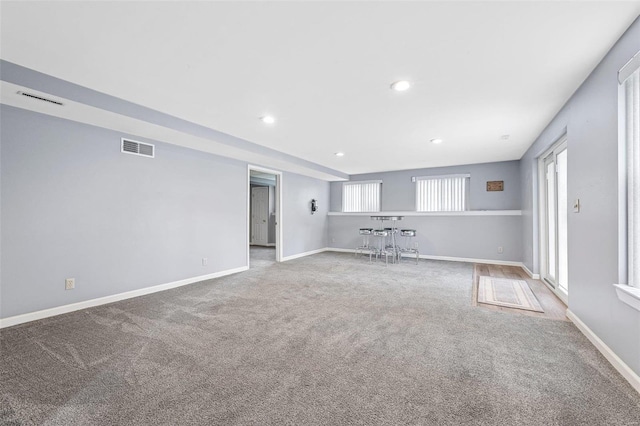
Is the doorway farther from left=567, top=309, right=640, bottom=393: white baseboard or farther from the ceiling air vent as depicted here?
the ceiling air vent

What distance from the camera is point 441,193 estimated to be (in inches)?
271

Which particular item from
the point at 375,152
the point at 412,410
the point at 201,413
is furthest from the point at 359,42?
the point at 375,152

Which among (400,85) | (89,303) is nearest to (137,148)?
(89,303)

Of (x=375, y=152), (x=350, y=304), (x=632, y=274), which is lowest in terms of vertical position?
(x=350, y=304)

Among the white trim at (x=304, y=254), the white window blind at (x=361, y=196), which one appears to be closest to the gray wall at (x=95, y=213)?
the white trim at (x=304, y=254)

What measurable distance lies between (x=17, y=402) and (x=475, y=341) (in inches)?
129

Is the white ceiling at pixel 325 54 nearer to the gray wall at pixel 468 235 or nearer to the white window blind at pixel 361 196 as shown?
the gray wall at pixel 468 235

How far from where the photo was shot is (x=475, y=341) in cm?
237

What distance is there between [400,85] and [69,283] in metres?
4.20

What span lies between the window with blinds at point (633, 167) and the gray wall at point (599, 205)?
6 cm

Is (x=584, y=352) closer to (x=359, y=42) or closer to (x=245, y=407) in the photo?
(x=245, y=407)

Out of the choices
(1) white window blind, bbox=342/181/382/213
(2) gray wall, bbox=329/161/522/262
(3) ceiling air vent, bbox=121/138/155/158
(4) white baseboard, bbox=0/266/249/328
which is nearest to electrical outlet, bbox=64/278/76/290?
(4) white baseboard, bbox=0/266/249/328

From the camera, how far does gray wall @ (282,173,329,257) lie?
6.65m

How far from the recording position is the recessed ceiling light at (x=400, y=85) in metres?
2.51
